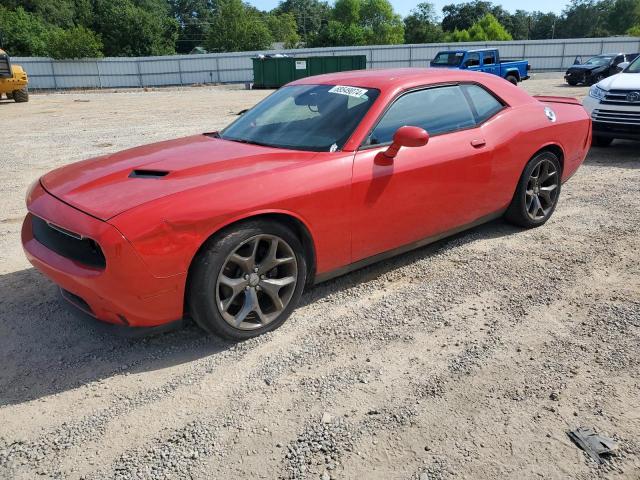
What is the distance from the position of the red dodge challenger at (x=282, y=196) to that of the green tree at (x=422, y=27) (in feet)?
280

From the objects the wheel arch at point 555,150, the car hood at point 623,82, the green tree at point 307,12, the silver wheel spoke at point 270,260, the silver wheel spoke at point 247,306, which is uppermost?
the green tree at point 307,12

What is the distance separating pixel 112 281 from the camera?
8.81 ft

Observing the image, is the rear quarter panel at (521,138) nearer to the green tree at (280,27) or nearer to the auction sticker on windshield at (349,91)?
the auction sticker on windshield at (349,91)

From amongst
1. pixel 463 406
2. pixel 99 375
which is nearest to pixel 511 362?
pixel 463 406

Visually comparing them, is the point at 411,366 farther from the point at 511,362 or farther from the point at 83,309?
the point at 83,309

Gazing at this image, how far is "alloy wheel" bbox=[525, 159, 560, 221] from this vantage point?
15.7 ft

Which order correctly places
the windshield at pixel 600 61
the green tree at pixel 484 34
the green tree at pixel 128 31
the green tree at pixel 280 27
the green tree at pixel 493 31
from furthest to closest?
the green tree at pixel 280 27, the green tree at pixel 493 31, the green tree at pixel 484 34, the green tree at pixel 128 31, the windshield at pixel 600 61

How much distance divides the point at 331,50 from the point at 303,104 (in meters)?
37.3

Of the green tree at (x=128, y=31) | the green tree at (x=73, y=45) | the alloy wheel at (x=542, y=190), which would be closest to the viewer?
the alloy wheel at (x=542, y=190)

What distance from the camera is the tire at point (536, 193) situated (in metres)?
4.69

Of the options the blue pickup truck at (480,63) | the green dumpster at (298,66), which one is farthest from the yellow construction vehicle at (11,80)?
the blue pickup truck at (480,63)

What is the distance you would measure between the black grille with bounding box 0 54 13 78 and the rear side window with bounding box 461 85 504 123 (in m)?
21.8

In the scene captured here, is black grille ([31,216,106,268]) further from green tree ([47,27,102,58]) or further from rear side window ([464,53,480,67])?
green tree ([47,27,102,58])

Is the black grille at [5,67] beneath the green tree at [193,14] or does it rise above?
beneath
